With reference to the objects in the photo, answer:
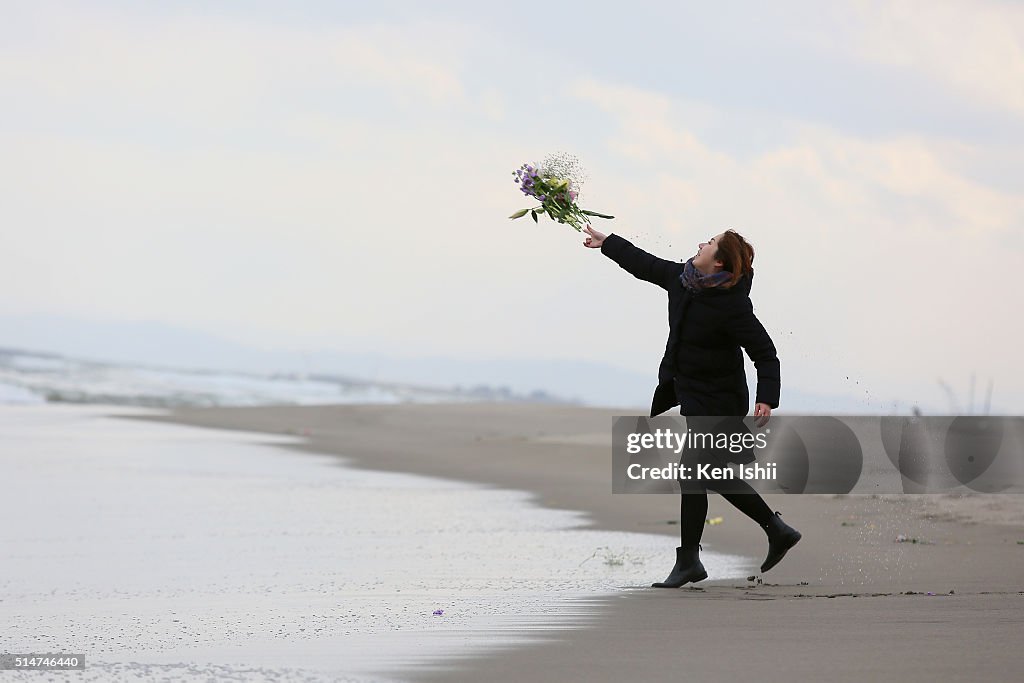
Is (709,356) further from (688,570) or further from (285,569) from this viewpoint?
(285,569)

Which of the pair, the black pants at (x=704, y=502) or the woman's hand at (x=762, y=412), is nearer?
the woman's hand at (x=762, y=412)

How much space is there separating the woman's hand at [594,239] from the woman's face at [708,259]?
20.8 inches

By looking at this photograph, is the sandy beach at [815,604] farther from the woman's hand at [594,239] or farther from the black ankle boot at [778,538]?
the woman's hand at [594,239]

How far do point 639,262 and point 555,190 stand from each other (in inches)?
22.8

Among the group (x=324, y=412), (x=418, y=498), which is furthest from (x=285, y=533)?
(x=324, y=412)

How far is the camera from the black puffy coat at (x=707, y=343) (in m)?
6.12

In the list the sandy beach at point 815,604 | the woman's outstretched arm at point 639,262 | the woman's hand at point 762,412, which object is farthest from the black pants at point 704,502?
the woman's outstretched arm at point 639,262

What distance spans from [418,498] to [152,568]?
170 inches

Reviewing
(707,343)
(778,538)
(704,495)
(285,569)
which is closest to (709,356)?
(707,343)

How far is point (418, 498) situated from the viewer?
11.1m

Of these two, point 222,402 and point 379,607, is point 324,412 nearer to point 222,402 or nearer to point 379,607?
point 222,402

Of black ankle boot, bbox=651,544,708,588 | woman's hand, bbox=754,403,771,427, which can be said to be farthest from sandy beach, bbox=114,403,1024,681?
woman's hand, bbox=754,403,771,427

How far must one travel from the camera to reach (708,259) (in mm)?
6117

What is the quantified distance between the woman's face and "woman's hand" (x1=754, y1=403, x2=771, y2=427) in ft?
2.11
